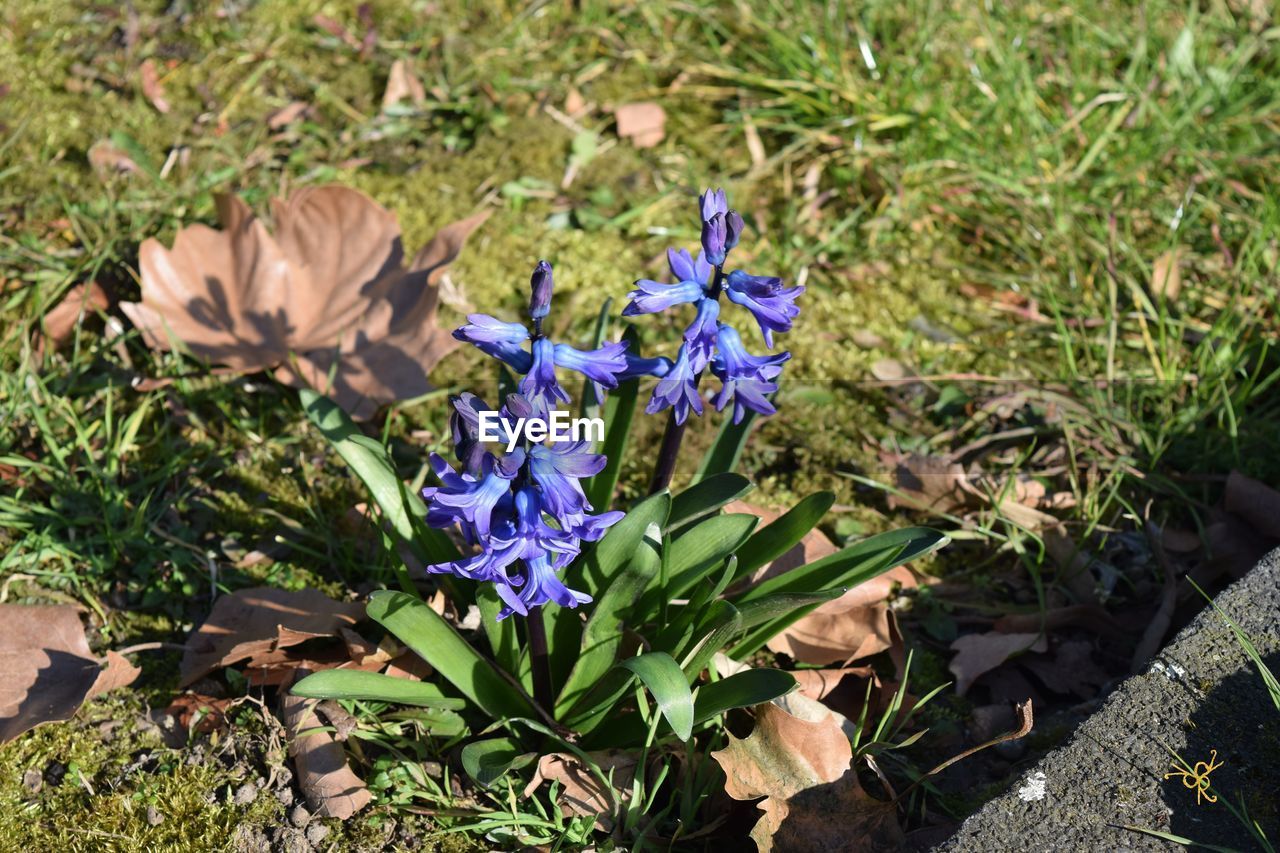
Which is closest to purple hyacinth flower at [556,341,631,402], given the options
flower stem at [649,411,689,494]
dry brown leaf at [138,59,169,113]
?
flower stem at [649,411,689,494]

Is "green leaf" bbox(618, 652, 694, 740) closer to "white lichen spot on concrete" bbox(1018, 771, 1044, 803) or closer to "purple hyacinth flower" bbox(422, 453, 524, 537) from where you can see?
"purple hyacinth flower" bbox(422, 453, 524, 537)

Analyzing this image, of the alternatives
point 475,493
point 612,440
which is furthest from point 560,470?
point 612,440

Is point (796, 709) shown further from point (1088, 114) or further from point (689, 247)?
point (1088, 114)

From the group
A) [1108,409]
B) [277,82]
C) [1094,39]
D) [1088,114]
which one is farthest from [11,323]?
[1094,39]

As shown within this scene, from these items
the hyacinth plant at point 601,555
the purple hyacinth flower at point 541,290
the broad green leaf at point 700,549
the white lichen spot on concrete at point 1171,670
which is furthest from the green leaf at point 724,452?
the white lichen spot on concrete at point 1171,670

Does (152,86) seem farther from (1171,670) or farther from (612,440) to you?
(1171,670)

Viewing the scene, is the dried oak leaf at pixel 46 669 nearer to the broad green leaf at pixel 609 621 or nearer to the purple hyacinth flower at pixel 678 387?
the broad green leaf at pixel 609 621
